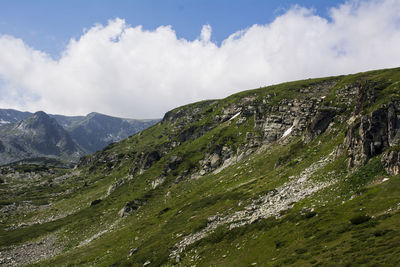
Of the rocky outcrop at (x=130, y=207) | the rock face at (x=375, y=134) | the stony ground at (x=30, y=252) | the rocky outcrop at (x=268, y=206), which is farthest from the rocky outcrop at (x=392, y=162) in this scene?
the stony ground at (x=30, y=252)

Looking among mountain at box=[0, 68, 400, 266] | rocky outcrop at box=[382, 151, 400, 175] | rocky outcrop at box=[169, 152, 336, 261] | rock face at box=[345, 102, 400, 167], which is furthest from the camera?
rock face at box=[345, 102, 400, 167]

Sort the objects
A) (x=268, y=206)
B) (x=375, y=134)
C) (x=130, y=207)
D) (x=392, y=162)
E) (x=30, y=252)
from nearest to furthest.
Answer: (x=392, y=162)
(x=375, y=134)
(x=268, y=206)
(x=30, y=252)
(x=130, y=207)

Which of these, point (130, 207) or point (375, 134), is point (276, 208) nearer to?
point (375, 134)

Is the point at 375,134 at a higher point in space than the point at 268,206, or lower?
higher

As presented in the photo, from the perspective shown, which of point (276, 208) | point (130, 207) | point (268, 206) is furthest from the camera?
point (130, 207)

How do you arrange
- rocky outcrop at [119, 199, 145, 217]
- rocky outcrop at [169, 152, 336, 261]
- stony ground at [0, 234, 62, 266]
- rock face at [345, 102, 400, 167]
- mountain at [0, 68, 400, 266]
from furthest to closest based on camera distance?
rocky outcrop at [119, 199, 145, 217] < stony ground at [0, 234, 62, 266] < rock face at [345, 102, 400, 167] < rocky outcrop at [169, 152, 336, 261] < mountain at [0, 68, 400, 266]

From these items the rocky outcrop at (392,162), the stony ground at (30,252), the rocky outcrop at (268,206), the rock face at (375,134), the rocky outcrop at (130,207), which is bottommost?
the stony ground at (30,252)

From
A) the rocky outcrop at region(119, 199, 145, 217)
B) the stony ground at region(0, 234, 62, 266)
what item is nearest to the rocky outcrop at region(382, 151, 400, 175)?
the rocky outcrop at region(119, 199, 145, 217)

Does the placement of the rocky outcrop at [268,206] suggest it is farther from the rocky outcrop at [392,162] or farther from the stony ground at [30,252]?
the stony ground at [30,252]

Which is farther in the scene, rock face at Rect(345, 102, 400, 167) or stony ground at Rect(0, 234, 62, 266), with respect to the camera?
stony ground at Rect(0, 234, 62, 266)

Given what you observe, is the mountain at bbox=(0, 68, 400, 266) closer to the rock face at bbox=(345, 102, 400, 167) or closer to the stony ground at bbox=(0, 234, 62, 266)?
the rock face at bbox=(345, 102, 400, 167)

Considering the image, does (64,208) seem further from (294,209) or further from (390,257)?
(390,257)

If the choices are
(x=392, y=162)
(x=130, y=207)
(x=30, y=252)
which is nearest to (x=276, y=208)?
(x=392, y=162)

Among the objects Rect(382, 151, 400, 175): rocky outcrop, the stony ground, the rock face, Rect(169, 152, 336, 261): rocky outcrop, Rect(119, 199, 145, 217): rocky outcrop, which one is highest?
the rock face
